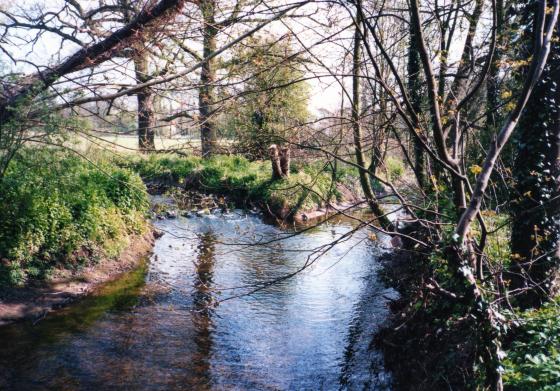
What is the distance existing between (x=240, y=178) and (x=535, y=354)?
574 inches

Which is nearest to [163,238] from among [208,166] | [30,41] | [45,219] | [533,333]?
[45,219]

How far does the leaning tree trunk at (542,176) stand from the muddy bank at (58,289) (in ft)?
22.8

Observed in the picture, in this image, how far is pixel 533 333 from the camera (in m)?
4.31

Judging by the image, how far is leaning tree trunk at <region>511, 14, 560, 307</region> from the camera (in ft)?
18.5

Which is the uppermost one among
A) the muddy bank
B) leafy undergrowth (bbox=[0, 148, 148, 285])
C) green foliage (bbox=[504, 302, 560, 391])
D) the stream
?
leafy undergrowth (bbox=[0, 148, 148, 285])

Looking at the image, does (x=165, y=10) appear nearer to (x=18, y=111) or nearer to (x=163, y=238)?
(x=18, y=111)

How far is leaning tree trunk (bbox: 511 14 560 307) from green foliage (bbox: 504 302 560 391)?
915 mm

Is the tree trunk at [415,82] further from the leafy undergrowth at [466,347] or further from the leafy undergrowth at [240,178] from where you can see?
the leafy undergrowth at [240,178]

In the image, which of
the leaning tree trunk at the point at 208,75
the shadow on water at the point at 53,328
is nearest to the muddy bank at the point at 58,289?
the shadow on water at the point at 53,328

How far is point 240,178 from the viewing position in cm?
1809

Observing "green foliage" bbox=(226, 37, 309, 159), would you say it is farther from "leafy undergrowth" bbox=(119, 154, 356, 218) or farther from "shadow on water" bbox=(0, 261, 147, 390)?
"leafy undergrowth" bbox=(119, 154, 356, 218)

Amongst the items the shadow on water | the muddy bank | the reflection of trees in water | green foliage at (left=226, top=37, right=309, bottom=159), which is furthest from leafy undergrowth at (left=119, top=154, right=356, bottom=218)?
green foliage at (left=226, top=37, right=309, bottom=159)

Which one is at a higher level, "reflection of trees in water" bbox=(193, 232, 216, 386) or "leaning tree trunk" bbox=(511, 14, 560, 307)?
"leaning tree trunk" bbox=(511, 14, 560, 307)

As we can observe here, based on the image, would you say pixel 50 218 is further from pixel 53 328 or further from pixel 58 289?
pixel 53 328
